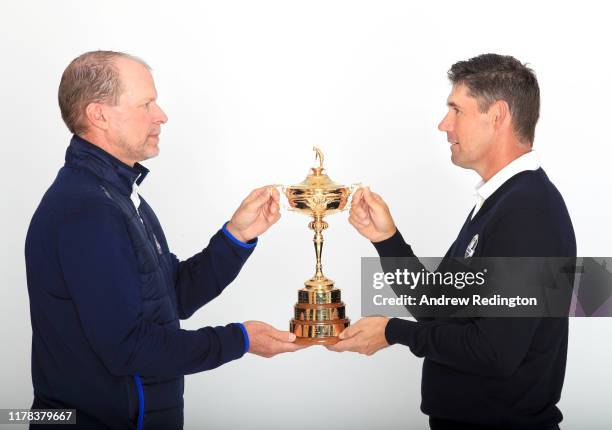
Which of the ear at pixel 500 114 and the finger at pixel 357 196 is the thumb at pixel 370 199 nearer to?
the finger at pixel 357 196

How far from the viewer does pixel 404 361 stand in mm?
5164

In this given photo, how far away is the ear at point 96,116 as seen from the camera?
283 centimetres

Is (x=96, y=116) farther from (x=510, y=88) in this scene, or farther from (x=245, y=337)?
(x=510, y=88)

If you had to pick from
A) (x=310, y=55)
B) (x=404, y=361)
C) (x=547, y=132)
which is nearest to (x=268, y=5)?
(x=310, y=55)

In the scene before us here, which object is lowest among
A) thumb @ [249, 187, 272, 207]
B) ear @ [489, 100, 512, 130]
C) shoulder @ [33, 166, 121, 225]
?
shoulder @ [33, 166, 121, 225]

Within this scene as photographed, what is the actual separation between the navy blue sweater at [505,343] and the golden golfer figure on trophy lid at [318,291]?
11.8 inches

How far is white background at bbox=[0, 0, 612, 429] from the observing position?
16.0 feet

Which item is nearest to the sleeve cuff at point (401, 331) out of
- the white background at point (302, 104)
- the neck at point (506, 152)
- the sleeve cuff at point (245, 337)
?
the sleeve cuff at point (245, 337)

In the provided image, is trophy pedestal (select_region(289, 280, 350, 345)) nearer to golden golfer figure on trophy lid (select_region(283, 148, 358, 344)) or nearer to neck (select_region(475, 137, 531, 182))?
golden golfer figure on trophy lid (select_region(283, 148, 358, 344))

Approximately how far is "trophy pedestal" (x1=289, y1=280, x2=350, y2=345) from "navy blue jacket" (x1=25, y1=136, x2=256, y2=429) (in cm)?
40

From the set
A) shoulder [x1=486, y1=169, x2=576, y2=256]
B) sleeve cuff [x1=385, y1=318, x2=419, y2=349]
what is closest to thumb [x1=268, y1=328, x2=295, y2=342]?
sleeve cuff [x1=385, y1=318, x2=419, y2=349]

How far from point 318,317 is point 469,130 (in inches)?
34.9

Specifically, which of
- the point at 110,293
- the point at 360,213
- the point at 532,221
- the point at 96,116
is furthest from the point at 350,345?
the point at 96,116

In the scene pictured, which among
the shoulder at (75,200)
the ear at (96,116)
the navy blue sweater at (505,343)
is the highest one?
the ear at (96,116)
